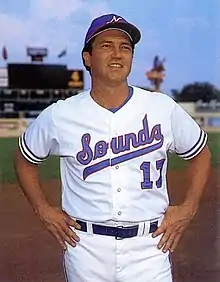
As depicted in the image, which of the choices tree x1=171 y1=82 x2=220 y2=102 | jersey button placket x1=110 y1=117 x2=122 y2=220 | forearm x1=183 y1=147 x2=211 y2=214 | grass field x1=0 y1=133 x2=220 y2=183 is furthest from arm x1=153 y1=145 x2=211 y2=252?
tree x1=171 y1=82 x2=220 y2=102

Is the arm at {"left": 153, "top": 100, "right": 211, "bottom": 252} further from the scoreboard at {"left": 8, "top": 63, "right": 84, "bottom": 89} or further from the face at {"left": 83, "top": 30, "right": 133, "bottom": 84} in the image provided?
the scoreboard at {"left": 8, "top": 63, "right": 84, "bottom": 89}

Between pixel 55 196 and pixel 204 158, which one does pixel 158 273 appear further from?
pixel 55 196

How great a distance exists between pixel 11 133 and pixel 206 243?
4.25ft

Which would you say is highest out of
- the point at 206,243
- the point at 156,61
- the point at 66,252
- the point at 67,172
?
the point at 156,61

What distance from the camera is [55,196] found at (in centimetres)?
425

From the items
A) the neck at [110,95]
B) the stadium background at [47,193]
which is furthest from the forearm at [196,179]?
the stadium background at [47,193]

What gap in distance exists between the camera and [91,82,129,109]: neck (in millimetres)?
2465

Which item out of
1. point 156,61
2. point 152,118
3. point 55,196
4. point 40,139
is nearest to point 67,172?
point 40,139

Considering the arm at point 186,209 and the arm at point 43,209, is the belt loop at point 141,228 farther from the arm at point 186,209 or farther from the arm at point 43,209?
the arm at point 43,209

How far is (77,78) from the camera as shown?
175 inches

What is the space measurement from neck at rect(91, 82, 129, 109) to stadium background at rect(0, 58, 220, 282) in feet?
5.60

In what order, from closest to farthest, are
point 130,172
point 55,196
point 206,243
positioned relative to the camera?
point 130,172 < point 55,196 < point 206,243

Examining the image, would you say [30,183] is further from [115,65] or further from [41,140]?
[115,65]

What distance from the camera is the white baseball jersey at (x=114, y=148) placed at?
7.95ft
